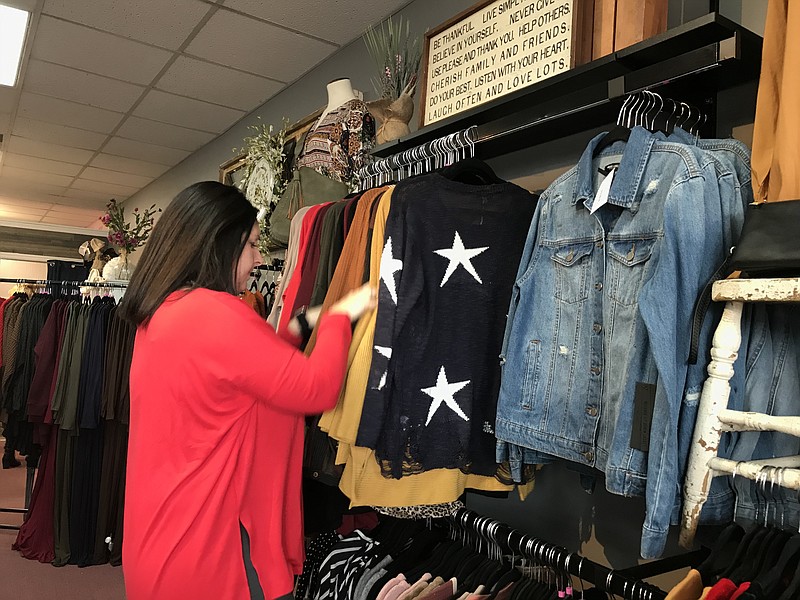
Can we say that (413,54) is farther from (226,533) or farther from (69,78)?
(69,78)

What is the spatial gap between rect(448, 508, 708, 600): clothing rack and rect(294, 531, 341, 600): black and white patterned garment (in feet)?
1.82

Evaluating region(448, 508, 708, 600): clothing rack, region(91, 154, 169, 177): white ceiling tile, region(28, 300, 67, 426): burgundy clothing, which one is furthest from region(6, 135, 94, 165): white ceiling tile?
region(448, 508, 708, 600): clothing rack

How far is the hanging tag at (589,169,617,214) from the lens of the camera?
1378mm

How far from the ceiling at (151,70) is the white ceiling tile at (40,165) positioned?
2cm

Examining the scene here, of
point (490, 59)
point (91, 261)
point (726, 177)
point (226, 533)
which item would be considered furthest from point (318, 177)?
point (91, 261)

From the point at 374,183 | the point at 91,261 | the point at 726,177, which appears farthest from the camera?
the point at 91,261

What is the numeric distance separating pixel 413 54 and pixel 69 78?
2.62m

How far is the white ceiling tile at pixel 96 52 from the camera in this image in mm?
3454

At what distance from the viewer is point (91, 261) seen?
630 centimetres

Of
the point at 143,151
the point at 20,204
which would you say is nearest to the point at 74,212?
the point at 20,204

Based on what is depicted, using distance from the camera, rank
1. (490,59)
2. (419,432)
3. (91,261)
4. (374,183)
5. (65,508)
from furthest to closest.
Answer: (91,261) < (65,508) < (374,183) < (490,59) < (419,432)

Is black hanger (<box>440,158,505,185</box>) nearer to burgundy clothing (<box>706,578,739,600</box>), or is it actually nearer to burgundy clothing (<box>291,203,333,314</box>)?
burgundy clothing (<box>291,203,333,314</box>)

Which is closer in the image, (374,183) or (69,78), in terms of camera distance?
(374,183)

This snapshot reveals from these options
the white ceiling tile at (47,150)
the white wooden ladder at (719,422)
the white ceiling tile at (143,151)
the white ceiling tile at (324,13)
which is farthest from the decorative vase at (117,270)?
the white wooden ladder at (719,422)
